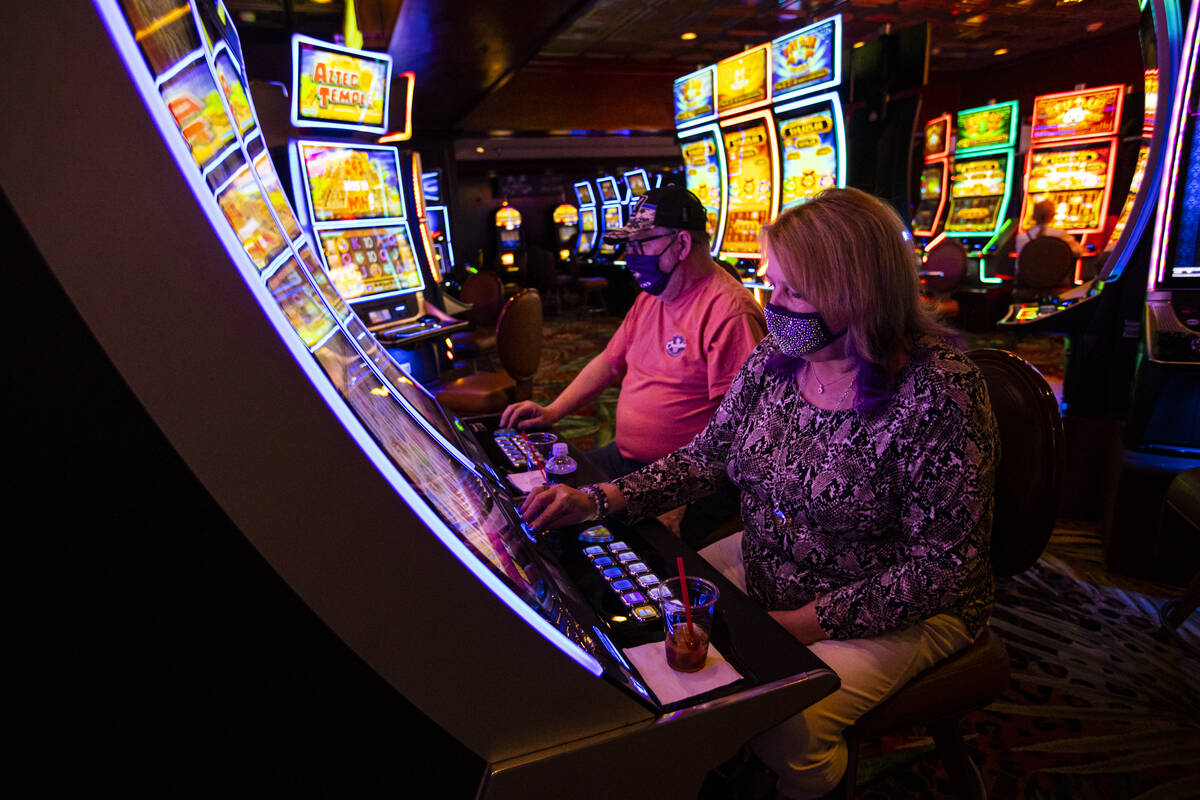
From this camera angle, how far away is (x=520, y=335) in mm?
3400

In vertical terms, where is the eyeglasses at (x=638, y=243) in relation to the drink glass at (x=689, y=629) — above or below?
above

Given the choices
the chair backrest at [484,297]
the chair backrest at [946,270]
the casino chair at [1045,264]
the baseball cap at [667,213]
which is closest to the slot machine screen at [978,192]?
the chair backrest at [946,270]

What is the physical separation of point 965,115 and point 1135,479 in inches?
A: 261

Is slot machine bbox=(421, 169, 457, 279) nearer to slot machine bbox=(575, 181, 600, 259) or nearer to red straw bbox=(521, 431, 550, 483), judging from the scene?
slot machine bbox=(575, 181, 600, 259)

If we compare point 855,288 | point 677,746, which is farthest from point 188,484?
point 855,288

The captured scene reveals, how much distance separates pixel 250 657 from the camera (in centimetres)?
64

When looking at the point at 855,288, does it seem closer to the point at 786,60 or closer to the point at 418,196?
the point at 786,60

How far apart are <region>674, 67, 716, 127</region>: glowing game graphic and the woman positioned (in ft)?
13.3

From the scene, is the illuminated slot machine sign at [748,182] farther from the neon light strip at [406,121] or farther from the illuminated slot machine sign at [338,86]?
the illuminated slot machine sign at [338,86]

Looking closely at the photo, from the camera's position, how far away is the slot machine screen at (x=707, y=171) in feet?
17.1

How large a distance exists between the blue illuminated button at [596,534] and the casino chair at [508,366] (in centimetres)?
206

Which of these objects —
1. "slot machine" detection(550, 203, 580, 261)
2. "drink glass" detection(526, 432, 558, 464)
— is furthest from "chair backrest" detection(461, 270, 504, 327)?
"slot machine" detection(550, 203, 580, 261)

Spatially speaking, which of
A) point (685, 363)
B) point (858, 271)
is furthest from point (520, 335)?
point (858, 271)

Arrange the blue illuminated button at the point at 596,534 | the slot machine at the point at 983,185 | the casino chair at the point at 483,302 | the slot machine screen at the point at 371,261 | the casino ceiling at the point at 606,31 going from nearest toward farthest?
the blue illuminated button at the point at 596,534
the slot machine screen at the point at 371,261
the casino ceiling at the point at 606,31
the casino chair at the point at 483,302
the slot machine at the point at 983,185
